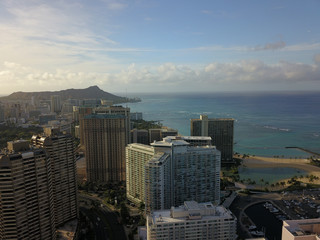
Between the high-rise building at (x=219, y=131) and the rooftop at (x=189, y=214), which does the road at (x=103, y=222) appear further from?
the high-rise building at (x=219, y=131)

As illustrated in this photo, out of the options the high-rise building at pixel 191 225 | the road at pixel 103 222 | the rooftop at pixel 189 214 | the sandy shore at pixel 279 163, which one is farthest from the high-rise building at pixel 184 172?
the sandy shore at pixel 279 163

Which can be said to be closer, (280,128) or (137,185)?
(137,185)

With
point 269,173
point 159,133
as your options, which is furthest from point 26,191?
point 269,173

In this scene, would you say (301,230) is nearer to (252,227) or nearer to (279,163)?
(252,227)

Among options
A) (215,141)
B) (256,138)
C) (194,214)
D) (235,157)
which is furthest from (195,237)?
(256,138)

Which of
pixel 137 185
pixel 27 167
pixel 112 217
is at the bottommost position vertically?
pixel 112 217

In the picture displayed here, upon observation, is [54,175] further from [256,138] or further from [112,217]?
[256,138]

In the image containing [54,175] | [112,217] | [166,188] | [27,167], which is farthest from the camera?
[112,217]
